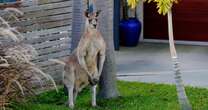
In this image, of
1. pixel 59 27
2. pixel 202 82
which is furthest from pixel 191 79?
pixel 59 27

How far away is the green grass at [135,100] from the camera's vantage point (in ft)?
28.2

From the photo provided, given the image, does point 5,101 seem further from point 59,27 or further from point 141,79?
point 141,79

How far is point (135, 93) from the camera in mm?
9453

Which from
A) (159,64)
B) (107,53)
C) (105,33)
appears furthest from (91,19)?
(159,64)

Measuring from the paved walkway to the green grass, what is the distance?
618 mm

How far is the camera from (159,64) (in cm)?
1152

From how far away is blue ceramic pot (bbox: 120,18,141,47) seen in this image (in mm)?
12859

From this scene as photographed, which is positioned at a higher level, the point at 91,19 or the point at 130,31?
the point at 91,19

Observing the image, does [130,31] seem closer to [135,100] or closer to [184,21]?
[184,21]

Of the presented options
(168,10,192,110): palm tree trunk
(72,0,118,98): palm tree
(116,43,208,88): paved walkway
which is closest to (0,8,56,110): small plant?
(72,0,118,98): palm tree

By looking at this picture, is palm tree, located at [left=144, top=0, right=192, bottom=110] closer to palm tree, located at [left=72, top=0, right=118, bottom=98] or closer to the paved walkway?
palm tree, located at [left=72, top=0, right=118, bottom=98]

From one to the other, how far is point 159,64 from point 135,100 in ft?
8.65

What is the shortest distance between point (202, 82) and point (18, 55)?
3.39 metres

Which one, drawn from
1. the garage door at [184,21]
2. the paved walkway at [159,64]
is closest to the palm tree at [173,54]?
the paved walkway at [159,64]
